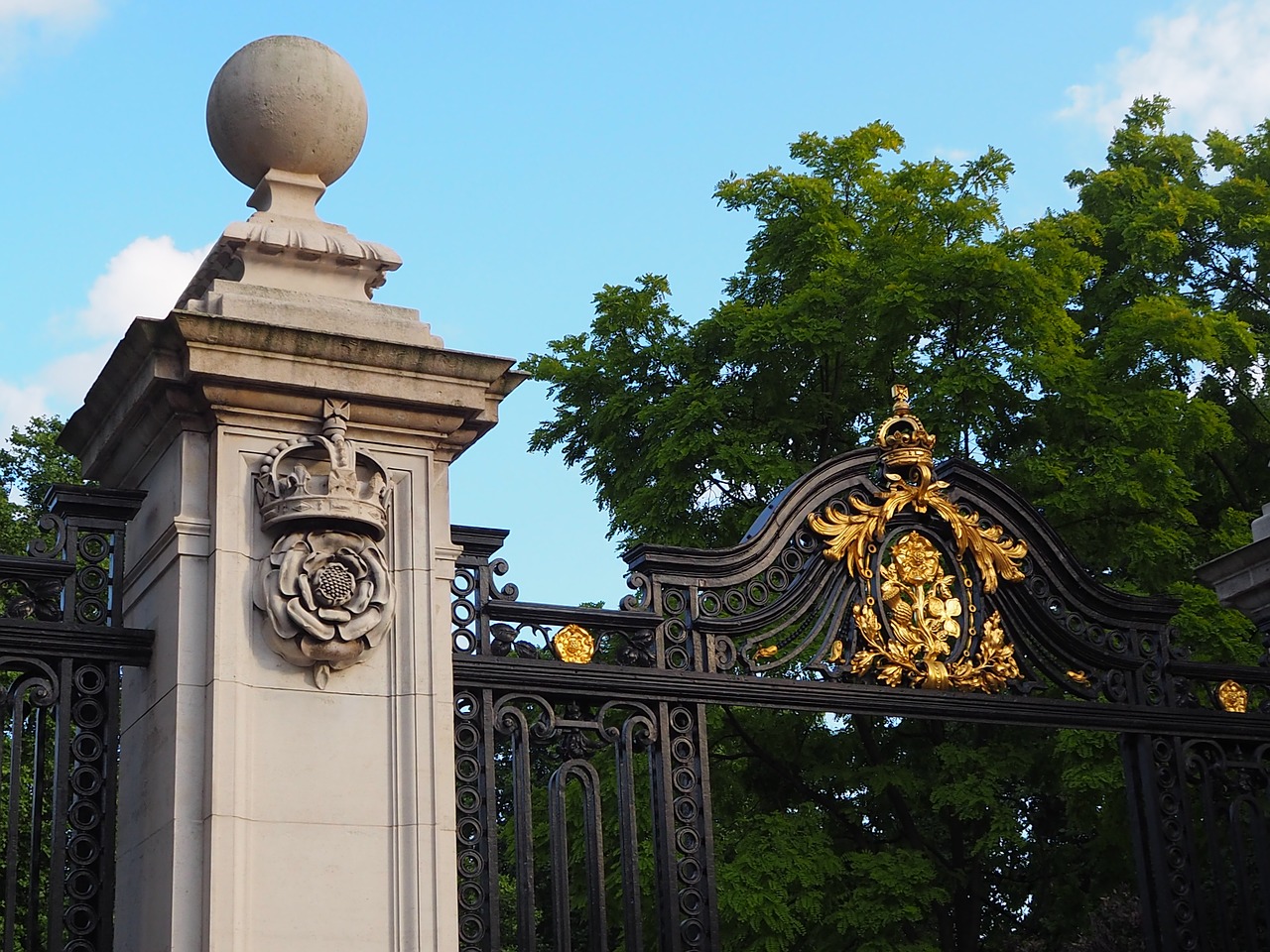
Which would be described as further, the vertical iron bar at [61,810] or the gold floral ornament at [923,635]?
the gold floral ornament at [923,635]

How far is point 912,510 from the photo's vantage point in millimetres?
7840

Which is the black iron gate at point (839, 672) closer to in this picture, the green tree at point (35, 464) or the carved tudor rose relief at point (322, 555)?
the carved tudor rose relief at point (322, 555)

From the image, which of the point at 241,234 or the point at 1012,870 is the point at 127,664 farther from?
the point at 1012,870

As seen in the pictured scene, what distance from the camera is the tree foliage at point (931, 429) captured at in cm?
1513

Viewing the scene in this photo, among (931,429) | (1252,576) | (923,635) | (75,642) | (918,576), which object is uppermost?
(931,429)

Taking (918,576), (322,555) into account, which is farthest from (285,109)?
(918,576)

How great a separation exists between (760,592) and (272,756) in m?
2.52

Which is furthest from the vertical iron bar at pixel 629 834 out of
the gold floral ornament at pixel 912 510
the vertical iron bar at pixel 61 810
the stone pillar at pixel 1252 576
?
the stone pillar at pixel 1252 576

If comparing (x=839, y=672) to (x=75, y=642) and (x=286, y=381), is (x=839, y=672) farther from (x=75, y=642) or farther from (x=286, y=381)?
(x=75, y=642)

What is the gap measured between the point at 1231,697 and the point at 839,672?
206cm

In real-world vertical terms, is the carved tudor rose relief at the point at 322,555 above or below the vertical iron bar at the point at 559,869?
above

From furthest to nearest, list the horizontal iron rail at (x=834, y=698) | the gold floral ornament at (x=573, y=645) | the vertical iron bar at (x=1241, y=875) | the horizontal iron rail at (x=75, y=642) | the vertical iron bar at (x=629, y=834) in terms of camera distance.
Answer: the vertical iron bar at (x=1241, y=875) < the gold floral ornament at (x=573, y=645) < the horizontal iron rail at (x=834, y=698) < the vertical iron bar at (x=629, y=834) < the horizontal iron rail at (x=75, y=642)

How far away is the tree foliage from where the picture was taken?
1513 cm

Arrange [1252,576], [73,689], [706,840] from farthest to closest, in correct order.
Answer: [1252,576], [706,840], [73,689]
